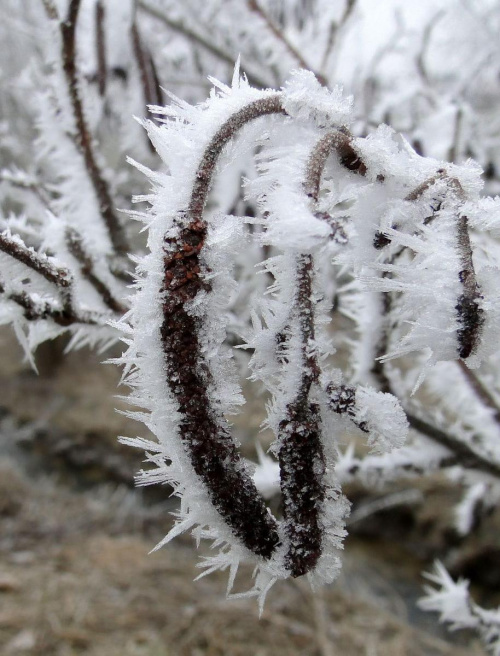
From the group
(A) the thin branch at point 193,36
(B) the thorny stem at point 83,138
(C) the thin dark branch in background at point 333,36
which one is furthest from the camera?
(A) the thin branch at point 193,36

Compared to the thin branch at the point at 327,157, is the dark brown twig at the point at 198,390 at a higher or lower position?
lower

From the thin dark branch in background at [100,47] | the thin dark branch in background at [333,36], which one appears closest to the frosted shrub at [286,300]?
the thin dark branch in background at [100,47]

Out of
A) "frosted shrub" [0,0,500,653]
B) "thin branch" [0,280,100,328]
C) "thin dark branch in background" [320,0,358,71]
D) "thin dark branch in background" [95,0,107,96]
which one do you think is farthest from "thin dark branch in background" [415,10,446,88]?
"thin branch" [0,280,100,328]

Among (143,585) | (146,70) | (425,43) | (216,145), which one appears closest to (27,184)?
(146,70)

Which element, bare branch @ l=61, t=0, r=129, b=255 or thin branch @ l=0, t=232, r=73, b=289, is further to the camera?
bare branch @ l=61, t=0, r=129, b=255

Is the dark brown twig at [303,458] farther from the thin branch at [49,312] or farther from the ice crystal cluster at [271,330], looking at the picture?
the thin branch at [49,312]

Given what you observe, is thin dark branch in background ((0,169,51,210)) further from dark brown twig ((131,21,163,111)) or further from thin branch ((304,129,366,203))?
thin branch ((304,129,366,203))

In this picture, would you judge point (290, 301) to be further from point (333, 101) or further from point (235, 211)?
point (235, 211)

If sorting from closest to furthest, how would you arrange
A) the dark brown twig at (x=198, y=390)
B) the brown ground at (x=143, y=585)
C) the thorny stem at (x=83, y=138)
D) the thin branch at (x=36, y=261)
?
the dark brown twig at (x=198, y=390), the thin branch at (x=36, y=261), the thorny stem at (x=83, y=138), the brown ground at (x=143, y=585)
